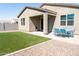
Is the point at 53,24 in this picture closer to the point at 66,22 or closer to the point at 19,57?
the point at 66,22

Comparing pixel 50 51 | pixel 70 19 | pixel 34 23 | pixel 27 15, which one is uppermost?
pixel 27 15

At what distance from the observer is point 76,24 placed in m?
12.8

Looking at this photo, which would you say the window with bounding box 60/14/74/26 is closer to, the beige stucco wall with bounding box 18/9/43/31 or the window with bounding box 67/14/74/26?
the window with bounding box 67/14/74/26

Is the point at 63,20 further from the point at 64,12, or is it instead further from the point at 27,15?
the point at 27,15

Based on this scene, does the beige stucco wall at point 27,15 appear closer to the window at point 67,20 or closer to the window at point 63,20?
the window at point 63,20

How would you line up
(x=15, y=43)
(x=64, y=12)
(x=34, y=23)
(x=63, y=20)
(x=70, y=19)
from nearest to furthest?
1. (x=15, y=43)
2. (x=70, y=19)
3. (x=64, y=12)
4. (x=63, y=20)
5. (x=34, y=23)

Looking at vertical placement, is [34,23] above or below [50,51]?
above

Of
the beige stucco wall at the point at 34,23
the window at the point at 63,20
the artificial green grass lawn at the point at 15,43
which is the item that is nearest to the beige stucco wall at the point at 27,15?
the beige stucco wall at the point at 34,23

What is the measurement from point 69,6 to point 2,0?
9.58 m

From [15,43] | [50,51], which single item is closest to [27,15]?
A: [15,43]

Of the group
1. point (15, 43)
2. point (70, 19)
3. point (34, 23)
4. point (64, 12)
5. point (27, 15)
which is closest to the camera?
point (15, 43)

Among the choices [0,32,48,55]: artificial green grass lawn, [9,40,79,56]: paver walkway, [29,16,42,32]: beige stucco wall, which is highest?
[29,16,42,32]: beige stucco wall

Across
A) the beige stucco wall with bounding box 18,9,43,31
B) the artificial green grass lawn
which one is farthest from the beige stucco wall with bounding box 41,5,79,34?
the artificial green grass lawn

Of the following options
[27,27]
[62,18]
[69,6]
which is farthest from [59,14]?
[27,27]
